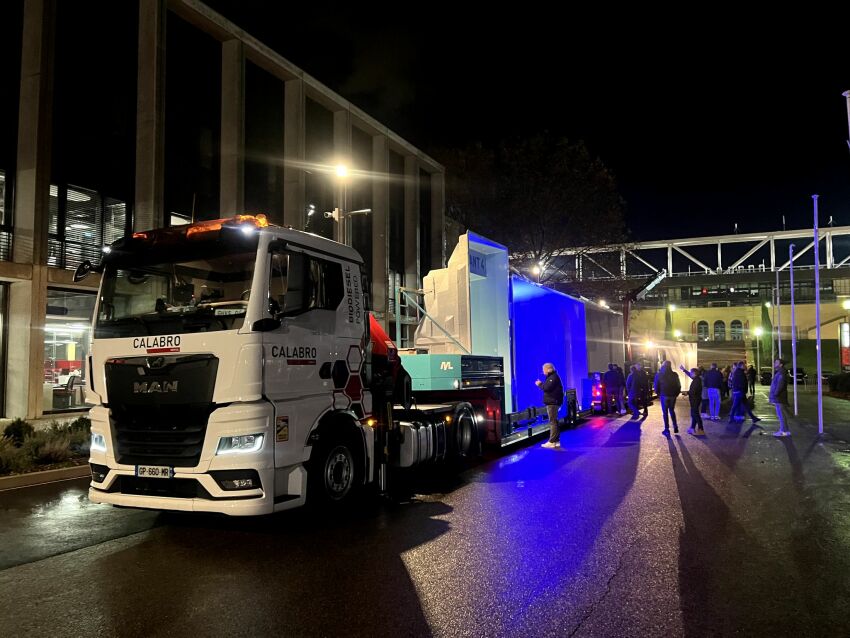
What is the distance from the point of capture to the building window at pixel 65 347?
1614 cm

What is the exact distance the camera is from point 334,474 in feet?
21.2

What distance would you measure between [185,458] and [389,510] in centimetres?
244

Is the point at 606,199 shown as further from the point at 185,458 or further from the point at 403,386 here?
the point at 185,458

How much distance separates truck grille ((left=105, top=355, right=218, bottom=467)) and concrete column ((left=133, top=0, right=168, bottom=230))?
503 inches

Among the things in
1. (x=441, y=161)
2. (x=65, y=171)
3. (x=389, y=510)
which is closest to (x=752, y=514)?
(x=389, y=510)

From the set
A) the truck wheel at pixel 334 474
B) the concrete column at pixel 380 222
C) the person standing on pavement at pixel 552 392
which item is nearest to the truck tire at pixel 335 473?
the truck wheel at pixel 334 474

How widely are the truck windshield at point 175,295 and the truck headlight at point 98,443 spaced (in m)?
0.96

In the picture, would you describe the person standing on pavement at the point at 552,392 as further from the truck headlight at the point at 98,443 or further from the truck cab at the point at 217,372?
the truck headlight at the point at 98,443

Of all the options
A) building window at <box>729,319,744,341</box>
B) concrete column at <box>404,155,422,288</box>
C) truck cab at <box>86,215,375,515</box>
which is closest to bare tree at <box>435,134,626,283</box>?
concrete column at <box>404,155,422,288</box>

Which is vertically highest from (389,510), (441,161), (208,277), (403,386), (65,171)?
(441,161)

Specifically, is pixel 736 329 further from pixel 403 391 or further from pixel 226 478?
pixel 226 478

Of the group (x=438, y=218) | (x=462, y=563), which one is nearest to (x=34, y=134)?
(x=462, y=563)

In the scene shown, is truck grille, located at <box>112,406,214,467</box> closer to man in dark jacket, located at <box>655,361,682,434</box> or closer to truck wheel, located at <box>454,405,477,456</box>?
truck wheel, located at <box>454,405,477,456</box>

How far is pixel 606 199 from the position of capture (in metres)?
27.8
